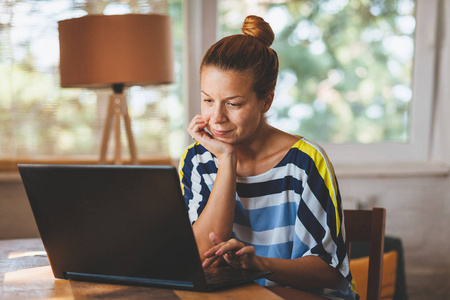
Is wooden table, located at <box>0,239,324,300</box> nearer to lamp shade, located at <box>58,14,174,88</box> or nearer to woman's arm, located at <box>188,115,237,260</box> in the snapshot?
woman's arm, located at <box>188,115,237,260</box>

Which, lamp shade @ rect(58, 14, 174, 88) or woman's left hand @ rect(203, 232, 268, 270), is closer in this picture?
woman's left hand @ rect(203, 232, 268, 270)

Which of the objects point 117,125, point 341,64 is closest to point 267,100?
point 117,125

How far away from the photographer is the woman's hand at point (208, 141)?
114cm

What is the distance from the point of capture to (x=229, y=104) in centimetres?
111

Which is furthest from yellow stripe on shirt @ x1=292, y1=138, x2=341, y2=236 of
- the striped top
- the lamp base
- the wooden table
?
the lamp base

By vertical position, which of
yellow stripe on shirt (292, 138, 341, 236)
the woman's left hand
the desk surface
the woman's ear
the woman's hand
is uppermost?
the woman's ear

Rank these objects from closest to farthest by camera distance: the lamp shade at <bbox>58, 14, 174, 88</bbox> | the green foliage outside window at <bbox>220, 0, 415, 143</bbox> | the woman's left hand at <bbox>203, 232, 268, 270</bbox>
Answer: the woman's left hand at <bbox>203, 232, 268, 270</bbox>, the lamp shade at <bbox>58, 14, 174, 88</bbox>, the green foliage outside window at <bbox>220, 0, 415, 143</bbox>

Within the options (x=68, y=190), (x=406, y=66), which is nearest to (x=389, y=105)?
(x=406, y=66)

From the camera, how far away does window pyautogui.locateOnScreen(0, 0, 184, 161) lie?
6.53 ft

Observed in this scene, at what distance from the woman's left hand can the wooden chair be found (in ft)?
1.24

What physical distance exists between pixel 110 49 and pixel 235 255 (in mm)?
1060

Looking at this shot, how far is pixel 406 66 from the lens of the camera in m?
2.43

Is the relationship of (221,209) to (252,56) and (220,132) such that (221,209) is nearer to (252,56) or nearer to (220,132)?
(220,132)

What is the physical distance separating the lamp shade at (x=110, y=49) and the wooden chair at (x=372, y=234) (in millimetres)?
884
